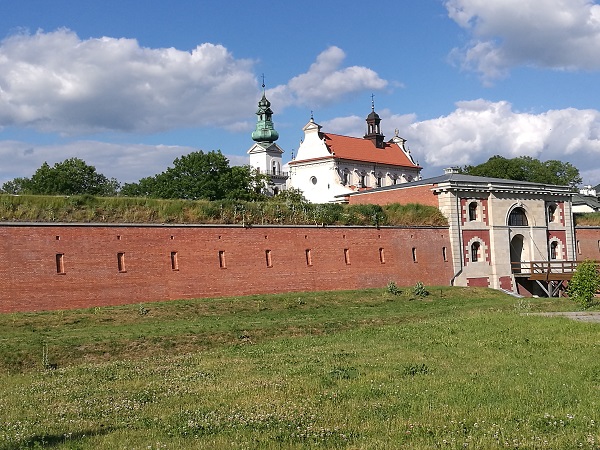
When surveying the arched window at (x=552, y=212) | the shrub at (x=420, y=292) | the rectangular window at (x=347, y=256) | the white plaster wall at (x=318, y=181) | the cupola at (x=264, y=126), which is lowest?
the shrub at (x=420, y=292)

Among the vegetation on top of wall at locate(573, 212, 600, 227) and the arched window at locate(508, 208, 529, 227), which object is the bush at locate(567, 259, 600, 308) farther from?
the vegetation on top of wall at locate(573, 212, 600, 227)

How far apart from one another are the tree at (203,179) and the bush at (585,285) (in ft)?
136

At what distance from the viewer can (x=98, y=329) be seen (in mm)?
22984

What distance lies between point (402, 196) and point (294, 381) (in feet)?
106

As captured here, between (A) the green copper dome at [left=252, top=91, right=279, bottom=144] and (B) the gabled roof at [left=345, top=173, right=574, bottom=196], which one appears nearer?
(B) the gabled roof at [left=345, top=173, right=574, bottom=196]

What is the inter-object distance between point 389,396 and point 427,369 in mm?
2580

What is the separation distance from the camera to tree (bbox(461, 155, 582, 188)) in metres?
81.7

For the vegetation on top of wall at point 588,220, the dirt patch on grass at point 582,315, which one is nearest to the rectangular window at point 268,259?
the dirt patch on grass at point 582,315

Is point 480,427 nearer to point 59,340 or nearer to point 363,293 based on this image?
point 59,340

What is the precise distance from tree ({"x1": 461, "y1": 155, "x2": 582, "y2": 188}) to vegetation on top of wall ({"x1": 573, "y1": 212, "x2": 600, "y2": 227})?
28.4 m

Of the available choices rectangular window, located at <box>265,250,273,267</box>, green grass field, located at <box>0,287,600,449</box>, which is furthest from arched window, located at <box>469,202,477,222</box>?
green grass field, located at <box>0,287,600,449</box>

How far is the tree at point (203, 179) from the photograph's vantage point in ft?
225

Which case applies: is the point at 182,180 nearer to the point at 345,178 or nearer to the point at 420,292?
the point at 345,178

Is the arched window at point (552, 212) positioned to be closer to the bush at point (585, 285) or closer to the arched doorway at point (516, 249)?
the arched doorway at point (516, 249)
